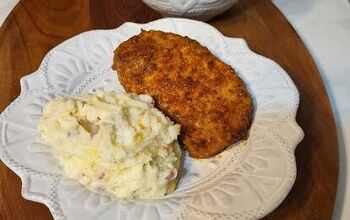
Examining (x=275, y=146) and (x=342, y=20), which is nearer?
(x=275, y=146)

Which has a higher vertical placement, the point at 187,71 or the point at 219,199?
the point at 187,71

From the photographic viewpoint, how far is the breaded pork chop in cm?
143

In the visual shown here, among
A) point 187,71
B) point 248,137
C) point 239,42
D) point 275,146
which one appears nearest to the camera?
point 275,146

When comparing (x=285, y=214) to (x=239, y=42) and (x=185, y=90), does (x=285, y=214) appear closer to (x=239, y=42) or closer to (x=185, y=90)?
(x=185, y=90)

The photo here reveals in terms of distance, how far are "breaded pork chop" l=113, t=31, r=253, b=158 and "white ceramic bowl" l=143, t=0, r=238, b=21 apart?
0.64 ft

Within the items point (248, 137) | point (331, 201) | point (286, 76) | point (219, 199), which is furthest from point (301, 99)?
point (219, 199)

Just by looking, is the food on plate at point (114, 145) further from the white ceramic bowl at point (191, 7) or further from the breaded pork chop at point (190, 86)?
the white ceramic bowl at point (191, 7)

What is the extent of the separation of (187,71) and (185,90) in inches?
3.2

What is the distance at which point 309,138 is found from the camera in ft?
4.90

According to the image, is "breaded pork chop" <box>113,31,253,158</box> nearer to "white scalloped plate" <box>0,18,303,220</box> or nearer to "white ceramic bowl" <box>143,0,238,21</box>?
"white scalloped plate" <box>0,18,303,220</box>

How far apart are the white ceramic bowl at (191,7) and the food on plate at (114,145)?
0.60 meters

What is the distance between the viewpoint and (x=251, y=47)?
71.9 inches

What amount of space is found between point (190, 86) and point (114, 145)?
39cm

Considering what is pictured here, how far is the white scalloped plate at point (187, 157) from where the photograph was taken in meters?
1.22
